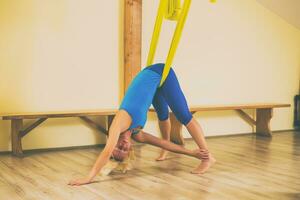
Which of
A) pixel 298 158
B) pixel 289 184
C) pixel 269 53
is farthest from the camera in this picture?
pixel 269 53

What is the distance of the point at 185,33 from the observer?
4941 millimetres

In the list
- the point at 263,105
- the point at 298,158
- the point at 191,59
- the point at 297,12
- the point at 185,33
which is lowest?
the point at 298,158

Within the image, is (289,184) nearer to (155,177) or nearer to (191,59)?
(155,177)

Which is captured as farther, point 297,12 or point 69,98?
point 297,12

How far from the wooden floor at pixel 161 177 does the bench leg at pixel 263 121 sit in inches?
44.4

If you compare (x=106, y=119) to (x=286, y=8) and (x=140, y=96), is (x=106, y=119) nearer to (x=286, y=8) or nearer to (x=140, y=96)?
(x=140, y=96)

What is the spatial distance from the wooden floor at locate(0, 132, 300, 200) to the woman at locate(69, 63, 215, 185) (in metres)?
0.16

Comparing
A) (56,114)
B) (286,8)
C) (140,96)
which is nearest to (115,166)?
(140,96)

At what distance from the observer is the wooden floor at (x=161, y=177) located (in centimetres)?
254

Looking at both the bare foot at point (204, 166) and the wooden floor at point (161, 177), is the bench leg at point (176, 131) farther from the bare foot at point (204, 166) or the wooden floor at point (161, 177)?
the bare foot at point (204, 166)

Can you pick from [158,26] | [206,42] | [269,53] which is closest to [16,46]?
[158,26]

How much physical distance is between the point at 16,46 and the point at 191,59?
2136 mm

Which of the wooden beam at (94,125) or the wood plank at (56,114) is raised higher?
the wood plank at (56,114)

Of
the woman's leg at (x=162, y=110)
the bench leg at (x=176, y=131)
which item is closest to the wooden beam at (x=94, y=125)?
the bench leg at (x=176, y=131)
